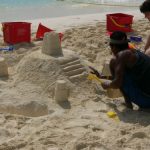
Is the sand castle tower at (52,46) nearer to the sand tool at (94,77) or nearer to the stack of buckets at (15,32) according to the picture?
the sand tool at (94,77)

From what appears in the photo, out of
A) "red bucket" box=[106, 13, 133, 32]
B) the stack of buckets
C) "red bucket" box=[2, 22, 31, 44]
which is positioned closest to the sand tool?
the stack of buckets

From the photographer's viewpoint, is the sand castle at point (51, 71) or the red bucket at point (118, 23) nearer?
the sand castle at point (51, 71)

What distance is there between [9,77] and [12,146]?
207 centimetres

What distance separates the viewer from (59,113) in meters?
3.90

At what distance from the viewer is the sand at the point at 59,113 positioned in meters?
3.05

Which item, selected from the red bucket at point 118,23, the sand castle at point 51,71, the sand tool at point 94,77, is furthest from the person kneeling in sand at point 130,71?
the red bucket at point 118,23

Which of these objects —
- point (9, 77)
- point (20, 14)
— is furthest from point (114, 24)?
point (20, 14)

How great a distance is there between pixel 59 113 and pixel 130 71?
0.82 meters

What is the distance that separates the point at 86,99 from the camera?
4371mm

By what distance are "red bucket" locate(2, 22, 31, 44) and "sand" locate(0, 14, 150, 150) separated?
475 mm

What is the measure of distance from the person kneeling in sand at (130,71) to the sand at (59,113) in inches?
7.3

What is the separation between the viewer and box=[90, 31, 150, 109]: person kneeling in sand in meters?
3.60

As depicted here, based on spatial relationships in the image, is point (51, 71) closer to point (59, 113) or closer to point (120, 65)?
point (59, 113)

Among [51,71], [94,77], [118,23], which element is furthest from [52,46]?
[118,23]
